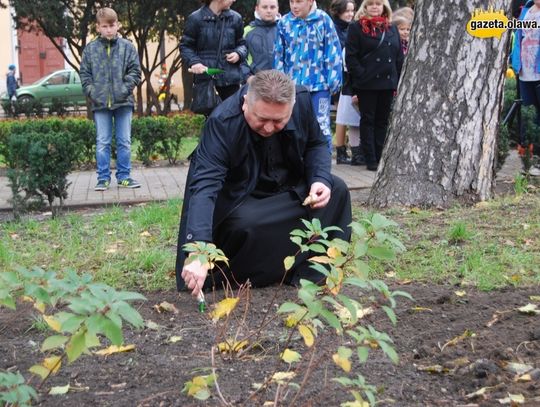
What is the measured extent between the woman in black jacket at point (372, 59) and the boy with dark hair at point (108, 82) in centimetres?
244

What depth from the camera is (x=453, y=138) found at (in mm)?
7105

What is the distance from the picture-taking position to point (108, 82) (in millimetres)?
9062

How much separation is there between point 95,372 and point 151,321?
2.83 feet

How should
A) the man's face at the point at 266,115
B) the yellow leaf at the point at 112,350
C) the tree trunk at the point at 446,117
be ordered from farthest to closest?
the tree trunk at the point at 446,117 → the man's face at the point at 266,115 → the yellow leaf at the point at 112,350

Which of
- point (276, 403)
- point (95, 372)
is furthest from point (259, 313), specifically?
point (276, 403)

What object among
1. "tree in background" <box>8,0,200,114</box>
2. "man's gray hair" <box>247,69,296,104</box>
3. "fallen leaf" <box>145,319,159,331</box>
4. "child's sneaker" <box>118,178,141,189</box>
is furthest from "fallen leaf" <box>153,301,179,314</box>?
"tree in background" <box>8,0,200,114</box>

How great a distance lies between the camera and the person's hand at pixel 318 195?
16.1 feet

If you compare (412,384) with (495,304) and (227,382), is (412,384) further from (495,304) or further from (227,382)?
(495,304)

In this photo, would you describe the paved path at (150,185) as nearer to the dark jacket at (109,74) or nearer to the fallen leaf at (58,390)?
the dark jacket at (109,74)

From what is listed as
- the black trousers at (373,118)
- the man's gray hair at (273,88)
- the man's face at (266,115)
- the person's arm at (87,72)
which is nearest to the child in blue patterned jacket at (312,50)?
the black trousers at (373,118)

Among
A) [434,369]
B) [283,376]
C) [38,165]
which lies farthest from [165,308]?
[38,165]

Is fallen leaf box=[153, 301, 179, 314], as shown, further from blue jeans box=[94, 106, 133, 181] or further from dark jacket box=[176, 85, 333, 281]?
blue jeans box=[94, 106, 133, 181]

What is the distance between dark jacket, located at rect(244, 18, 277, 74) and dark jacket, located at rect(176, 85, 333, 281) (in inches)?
172

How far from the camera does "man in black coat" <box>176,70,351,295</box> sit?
4.73 meters
